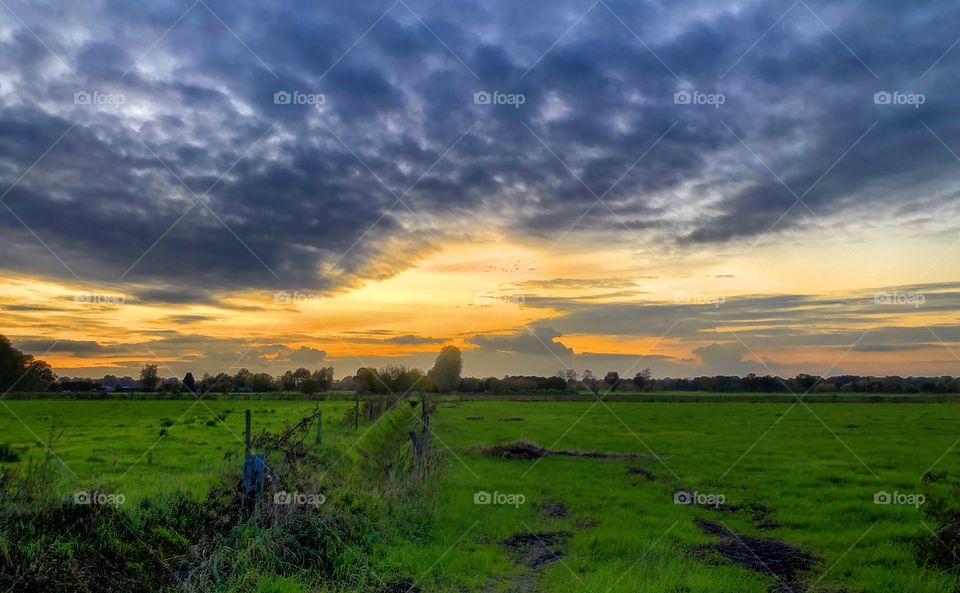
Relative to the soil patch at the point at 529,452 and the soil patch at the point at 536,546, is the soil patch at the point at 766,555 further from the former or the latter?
the soil patch at the point at 529,452

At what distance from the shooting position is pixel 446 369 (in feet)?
330

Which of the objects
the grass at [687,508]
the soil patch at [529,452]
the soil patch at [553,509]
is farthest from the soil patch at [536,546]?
the soil patch at [529,452]

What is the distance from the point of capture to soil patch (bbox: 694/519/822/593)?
10055mm

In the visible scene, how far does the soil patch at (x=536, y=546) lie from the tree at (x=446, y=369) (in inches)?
3303

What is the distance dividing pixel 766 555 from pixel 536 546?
435cm

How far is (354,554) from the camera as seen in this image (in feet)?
30.5

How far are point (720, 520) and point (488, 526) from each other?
584 centimetres

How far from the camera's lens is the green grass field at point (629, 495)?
986 centimetres

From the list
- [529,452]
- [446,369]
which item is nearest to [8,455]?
[529,452]

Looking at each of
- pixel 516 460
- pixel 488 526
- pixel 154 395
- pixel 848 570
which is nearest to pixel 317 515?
pixel 488 526

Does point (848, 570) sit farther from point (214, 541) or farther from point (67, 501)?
point (67, 501)

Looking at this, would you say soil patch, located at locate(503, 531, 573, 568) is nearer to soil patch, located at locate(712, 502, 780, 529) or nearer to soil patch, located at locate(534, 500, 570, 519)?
soil patch, located at locate(534, 500, 570, 519)

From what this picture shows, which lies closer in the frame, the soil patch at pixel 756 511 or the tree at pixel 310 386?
the soil patch at pixel 756 511

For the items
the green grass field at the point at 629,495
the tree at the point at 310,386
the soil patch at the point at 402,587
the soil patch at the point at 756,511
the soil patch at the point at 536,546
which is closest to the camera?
the soil patch at the point at 402,587
